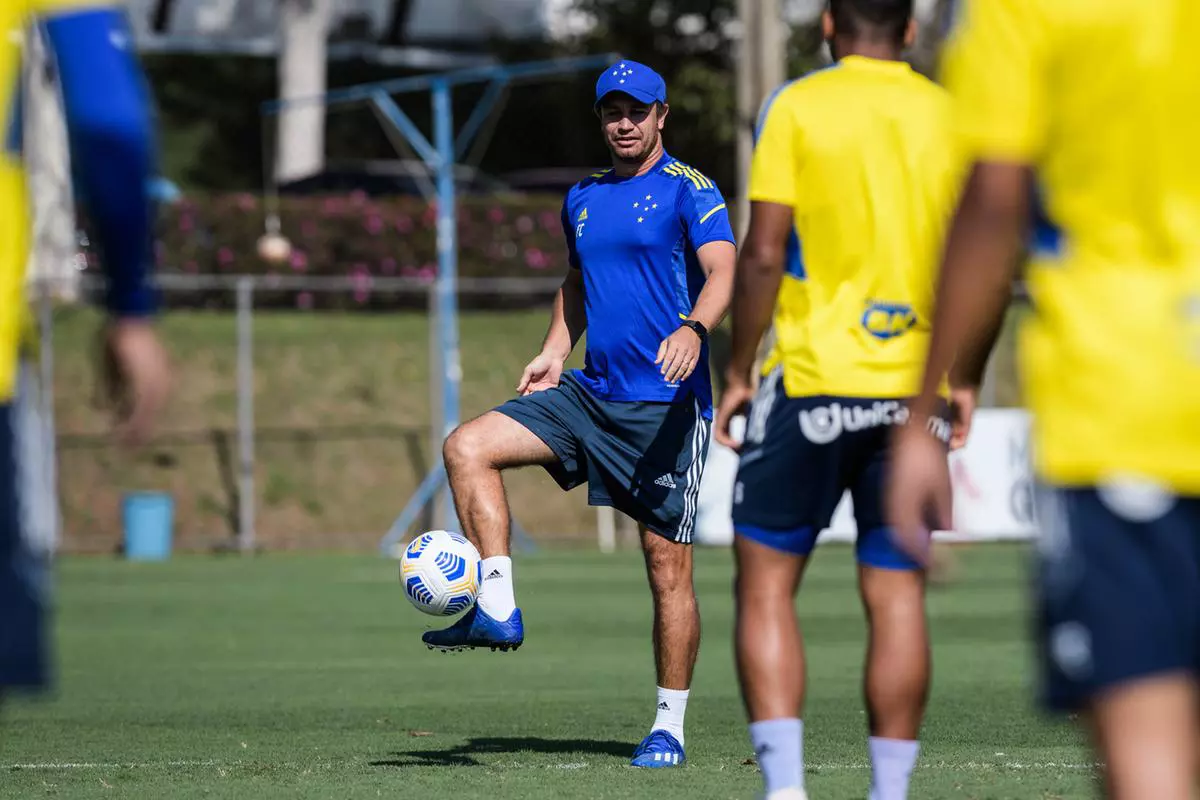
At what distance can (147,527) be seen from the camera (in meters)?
24.8

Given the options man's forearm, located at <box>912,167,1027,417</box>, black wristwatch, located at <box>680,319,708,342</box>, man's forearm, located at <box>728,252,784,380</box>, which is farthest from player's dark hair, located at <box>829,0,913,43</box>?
man's forearm, located at <box>912,167,1027,417</box>

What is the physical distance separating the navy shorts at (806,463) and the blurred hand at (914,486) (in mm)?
1861

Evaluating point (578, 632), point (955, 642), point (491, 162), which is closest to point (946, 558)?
point (955, 642)

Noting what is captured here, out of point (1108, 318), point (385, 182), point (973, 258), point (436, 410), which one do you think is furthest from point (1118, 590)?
point (385, 182)

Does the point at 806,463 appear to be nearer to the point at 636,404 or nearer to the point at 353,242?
the point at 636,404

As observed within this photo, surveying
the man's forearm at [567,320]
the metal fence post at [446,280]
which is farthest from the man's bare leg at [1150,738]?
the metal fence post at [446,280]

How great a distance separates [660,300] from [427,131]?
116 ft

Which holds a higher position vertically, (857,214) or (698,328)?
(857,214)

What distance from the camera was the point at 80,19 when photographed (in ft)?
12.2

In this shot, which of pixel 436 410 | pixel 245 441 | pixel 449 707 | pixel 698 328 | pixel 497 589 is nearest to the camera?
pixel 698 328

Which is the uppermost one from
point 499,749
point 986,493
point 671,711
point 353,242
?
point 671,711

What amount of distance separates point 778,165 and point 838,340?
1.46 feet

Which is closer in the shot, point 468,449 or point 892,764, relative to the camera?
point 892,764

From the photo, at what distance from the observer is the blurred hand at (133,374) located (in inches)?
149
